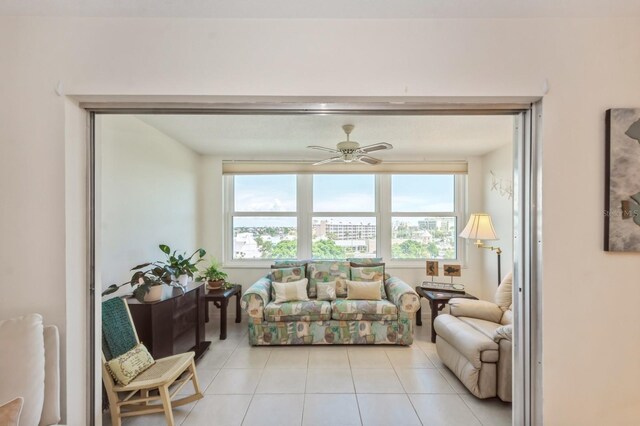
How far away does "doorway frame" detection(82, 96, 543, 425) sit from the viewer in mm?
1342

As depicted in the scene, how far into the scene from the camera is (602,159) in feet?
4.32

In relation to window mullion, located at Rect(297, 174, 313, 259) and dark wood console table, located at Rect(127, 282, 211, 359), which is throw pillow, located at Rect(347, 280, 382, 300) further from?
dark wood console table, located at Rect(127, 282, 211, 359)

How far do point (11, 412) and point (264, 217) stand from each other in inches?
135

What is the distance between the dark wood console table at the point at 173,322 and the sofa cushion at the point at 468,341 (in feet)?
7.71

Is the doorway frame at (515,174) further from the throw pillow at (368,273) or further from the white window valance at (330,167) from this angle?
the white window valance at (330,167)

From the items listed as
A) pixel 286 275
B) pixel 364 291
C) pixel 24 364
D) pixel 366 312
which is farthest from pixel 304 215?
pixel 24 364

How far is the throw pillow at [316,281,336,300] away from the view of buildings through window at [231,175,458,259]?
69 cm

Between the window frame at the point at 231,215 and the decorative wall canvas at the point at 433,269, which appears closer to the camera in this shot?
the decorative wall canvas at the point at 433,269

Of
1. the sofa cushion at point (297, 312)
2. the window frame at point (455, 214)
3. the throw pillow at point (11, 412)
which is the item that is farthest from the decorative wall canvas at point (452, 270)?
the throw pillow at point (11, 412)

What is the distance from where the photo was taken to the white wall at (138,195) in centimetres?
236

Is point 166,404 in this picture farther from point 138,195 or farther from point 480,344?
point 480,344

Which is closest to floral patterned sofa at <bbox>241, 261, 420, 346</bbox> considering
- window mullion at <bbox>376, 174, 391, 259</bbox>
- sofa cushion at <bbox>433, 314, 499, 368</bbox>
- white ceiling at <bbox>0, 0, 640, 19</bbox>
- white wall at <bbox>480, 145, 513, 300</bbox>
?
sofa cushion at <bbox>433, 314, 499, 368</bbox>

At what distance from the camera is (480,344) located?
7.09ft

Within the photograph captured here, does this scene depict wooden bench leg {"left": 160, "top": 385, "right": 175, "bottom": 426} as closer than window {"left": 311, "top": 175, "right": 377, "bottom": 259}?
Yes
